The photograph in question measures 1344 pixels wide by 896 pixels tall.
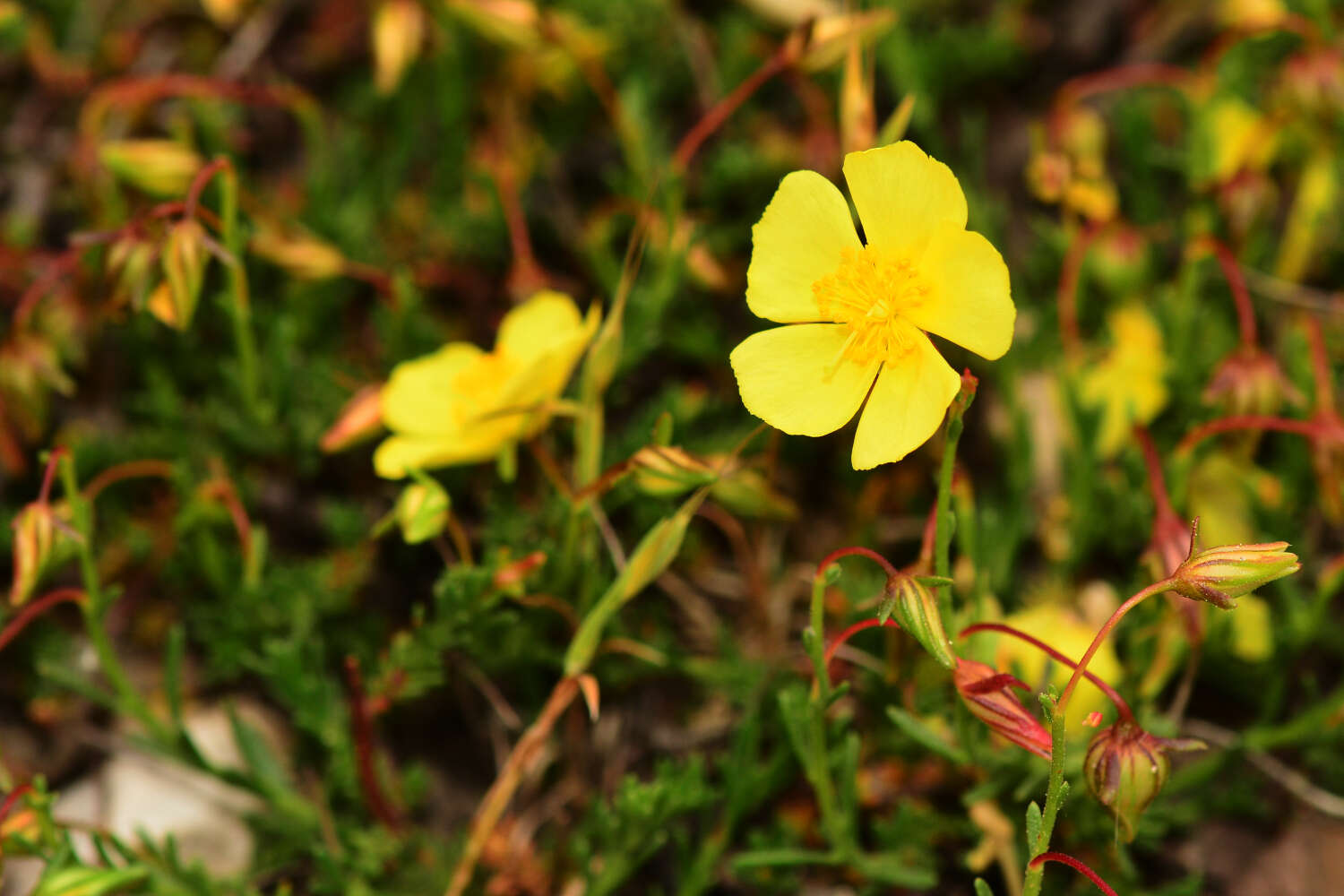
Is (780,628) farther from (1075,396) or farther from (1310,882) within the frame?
(1310,882)

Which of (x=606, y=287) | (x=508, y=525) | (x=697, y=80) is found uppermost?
(x=697, y=80)

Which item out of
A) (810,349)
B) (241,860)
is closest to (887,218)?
(810,349)

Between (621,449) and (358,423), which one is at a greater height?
(358,423)

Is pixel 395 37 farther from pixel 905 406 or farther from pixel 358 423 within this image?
pixel 905 406

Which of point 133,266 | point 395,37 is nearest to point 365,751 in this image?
point 133,266

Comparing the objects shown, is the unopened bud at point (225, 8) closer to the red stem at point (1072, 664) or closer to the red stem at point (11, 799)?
the red stem at point (11, 799)

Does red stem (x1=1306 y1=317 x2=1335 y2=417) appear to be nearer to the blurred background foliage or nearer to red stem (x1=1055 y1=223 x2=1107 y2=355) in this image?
the blurred background foliage
